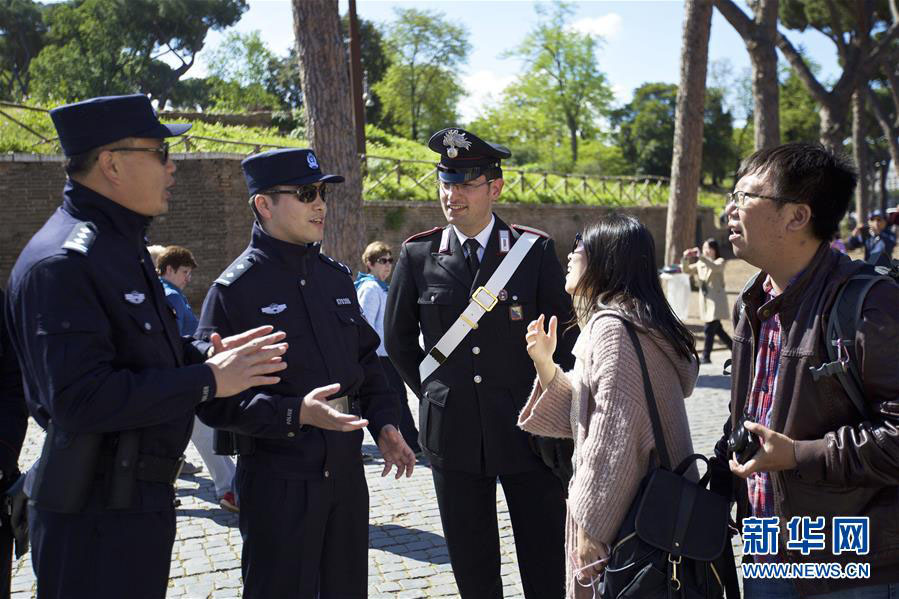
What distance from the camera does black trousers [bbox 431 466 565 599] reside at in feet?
12.0

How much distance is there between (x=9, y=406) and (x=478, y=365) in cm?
189

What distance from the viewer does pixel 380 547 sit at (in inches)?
208

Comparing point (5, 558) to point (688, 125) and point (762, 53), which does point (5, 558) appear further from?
point (762, 53)

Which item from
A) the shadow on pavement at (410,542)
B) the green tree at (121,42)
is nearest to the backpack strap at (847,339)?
the shadow on pavement at (410,542)

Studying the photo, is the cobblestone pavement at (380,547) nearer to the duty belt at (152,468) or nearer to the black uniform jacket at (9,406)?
the black uniform jacket at (9,406)

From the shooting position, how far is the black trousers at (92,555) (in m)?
2.35

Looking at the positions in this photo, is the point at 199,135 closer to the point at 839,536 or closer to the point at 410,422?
the point at 410,422

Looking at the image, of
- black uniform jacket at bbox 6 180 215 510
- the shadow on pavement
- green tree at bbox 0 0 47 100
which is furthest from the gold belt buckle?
green tree at bbox 0 0 47 100

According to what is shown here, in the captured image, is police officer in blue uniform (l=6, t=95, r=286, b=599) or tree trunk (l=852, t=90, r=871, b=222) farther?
tree trunk (l=852, t=90, r=871, b=222)

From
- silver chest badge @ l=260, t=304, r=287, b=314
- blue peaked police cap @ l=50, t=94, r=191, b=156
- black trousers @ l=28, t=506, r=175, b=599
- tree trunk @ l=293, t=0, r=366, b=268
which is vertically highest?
tree trunk @ l=293, t=0, r=366, b=268

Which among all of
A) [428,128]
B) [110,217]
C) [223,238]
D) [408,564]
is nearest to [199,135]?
[223,238]

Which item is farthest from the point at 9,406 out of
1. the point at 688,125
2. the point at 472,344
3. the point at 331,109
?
the point at 688,125

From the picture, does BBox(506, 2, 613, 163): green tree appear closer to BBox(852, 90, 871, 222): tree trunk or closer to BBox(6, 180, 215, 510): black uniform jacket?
BBox(852, 90, 871, 222): tree trunk

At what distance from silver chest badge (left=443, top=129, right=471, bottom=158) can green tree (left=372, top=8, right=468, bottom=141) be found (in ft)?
A: 145
